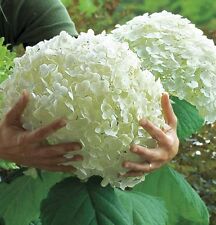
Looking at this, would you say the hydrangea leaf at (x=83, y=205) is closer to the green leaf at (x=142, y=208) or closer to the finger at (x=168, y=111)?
the green leaf at (x=142, y=208)

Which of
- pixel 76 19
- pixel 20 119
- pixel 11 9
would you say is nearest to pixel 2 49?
pixel 20 119

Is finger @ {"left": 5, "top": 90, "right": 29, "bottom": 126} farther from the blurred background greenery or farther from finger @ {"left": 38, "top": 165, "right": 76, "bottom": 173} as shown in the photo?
the blurred background greenery

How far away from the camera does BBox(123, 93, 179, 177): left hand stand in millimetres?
933

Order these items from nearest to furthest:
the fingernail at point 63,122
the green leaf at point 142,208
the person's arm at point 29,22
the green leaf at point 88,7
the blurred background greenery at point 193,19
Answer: the fingernail at point 63,122 → the green leaf at point 142,208 → the person's arm at point 29,22 → the blurred background greenery at point 193,19 → the green leaf at point 88,7

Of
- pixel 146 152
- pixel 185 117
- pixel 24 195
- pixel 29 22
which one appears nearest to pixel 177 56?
pixel 185 117

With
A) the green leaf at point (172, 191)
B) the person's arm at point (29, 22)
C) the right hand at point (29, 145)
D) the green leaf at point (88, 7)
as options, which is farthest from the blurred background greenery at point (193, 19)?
the right hand at point (29, 145)

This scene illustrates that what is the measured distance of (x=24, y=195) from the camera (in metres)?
1.04

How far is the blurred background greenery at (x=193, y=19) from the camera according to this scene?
2596 millimetres

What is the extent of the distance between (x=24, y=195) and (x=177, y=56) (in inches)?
12.3

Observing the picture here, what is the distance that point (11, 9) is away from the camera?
61.3 inches

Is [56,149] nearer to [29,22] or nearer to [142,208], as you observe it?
[142,208]

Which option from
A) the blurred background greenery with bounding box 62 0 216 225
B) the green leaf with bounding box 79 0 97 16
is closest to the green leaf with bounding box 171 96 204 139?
the blurred background greenery with bounding box 62 0 216 225

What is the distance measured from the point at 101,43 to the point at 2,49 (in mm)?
174

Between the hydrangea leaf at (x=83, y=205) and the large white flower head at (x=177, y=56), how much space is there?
20 cm
